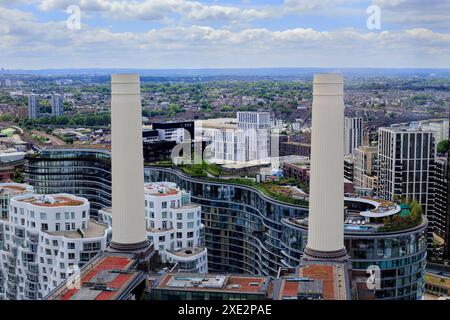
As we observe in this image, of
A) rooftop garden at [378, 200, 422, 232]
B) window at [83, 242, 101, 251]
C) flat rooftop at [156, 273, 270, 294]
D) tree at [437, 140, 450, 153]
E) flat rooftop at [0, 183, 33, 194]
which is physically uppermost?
tree at [437, 140, 450, 153]

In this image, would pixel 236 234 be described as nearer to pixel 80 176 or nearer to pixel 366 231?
pixel 366 231

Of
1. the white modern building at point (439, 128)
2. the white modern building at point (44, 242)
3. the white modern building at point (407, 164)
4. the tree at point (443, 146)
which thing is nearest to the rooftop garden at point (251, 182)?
the white modern building at point (44, 242)

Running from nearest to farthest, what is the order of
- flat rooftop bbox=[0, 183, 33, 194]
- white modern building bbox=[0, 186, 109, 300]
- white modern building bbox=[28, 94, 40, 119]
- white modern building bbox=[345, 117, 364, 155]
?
1. white modern building bbox=[0, 186, 109, 300]
2. flat rooftop bbox=[0, 183, 33, 194]
3. white modern building bbox=[28, 94, 40, 119]
4. white modern building bbox=[345, 117, 364, 155]

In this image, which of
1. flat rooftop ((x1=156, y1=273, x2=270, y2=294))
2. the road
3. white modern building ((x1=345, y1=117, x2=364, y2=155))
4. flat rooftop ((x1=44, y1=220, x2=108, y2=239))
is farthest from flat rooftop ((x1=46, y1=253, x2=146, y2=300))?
A: white modern building ((x1=345, y1=117, x2=364, y2=155))

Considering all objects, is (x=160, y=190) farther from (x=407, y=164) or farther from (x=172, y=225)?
(x=407, y=164)

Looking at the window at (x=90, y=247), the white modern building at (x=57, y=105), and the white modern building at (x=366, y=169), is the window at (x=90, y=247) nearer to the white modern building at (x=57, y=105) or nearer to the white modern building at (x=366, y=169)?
the white modern building at (x=57, y=105)

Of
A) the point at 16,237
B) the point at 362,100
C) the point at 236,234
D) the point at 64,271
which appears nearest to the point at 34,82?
the point at 16,237

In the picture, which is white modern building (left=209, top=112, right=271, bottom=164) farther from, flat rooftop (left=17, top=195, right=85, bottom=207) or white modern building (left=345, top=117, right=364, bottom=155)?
flat rooftop (left=17, top=195, right=85, bottom=207)
